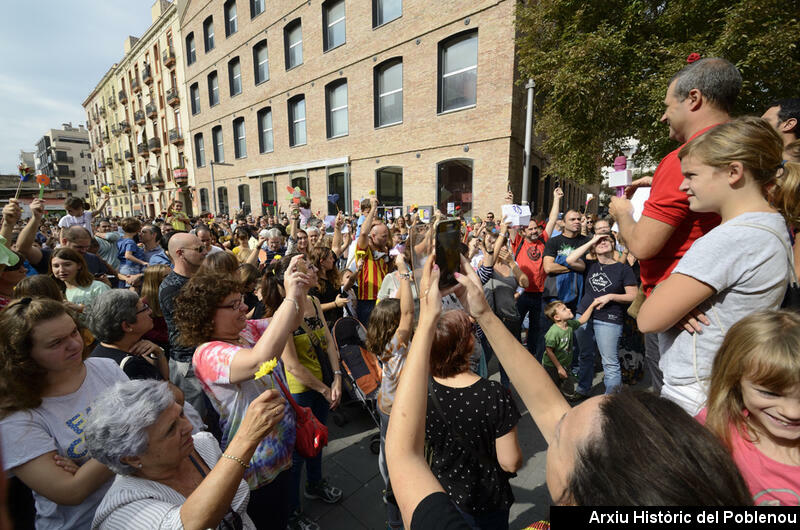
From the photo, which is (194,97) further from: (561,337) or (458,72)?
(561,337)

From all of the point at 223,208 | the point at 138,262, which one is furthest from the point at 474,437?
the point at 223,208

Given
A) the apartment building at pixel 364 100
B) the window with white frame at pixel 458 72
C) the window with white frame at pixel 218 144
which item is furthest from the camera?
the window with white frame at pixel 218 144

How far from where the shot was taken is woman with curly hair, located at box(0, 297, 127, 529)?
1.38 meters

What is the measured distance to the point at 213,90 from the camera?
20.8m

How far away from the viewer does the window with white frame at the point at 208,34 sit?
2016 centimetres

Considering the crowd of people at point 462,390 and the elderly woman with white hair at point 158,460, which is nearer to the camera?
the crowd of people at point 462,390

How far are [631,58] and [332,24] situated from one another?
11.6 meters

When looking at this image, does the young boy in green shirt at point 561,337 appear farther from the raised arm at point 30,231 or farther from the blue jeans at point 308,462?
the raised arm at point 30,231

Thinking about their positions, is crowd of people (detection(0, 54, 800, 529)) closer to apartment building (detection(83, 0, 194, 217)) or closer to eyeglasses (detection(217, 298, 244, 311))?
eyeglasses (detection(217, 298, 244, 311))

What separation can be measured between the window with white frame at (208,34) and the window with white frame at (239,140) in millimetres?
5074

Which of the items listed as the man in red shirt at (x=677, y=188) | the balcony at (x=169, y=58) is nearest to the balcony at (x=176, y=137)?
the balcony at (x=169, y=58)

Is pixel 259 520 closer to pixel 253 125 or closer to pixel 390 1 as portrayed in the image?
pixel 390 1

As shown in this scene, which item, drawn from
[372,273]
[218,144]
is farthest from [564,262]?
[218,144]

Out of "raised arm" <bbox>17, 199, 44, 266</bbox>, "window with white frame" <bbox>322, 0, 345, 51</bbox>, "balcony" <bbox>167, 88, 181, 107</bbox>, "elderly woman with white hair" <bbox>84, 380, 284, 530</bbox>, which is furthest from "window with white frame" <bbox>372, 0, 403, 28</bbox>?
"balcony" <bbox>167, 88, 181, 107</bbox>
